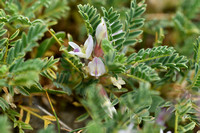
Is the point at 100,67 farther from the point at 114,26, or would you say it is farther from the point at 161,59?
the point at 161,59

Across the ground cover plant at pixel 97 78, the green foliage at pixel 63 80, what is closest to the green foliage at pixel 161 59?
the ground cover plant at pixel 97 78

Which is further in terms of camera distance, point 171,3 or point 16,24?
point 171,3

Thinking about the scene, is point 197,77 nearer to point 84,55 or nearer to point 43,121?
point 84,55

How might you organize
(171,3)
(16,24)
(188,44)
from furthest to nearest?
(171,3) → (188,44) → (16,24)

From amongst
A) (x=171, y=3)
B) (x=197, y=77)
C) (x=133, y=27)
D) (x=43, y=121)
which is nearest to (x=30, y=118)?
(x=43, y=121)

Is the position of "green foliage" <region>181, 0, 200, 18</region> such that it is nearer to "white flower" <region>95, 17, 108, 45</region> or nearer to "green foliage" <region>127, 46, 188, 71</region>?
"green foliage" <region>127, 46, 188, 71</region>

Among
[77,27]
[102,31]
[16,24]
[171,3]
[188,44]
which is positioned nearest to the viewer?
[102,31]

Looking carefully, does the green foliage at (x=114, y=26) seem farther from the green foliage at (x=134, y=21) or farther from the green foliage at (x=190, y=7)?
the green foliage at (x=190, y=7)
